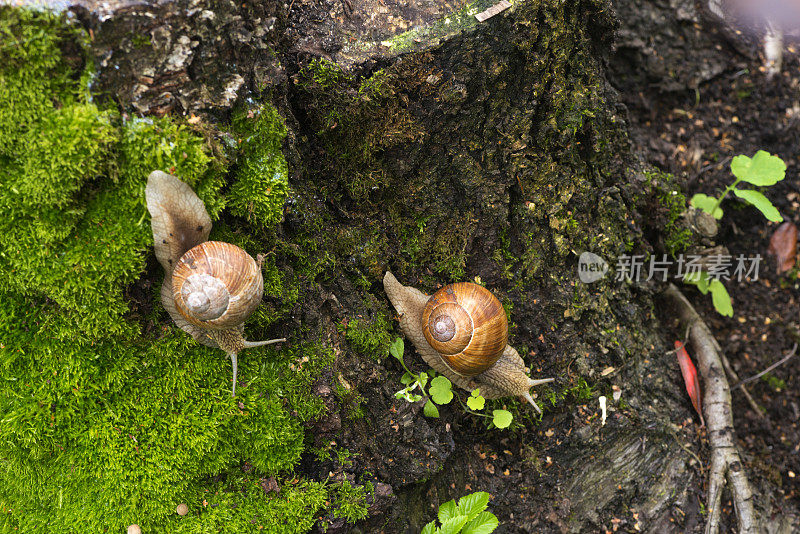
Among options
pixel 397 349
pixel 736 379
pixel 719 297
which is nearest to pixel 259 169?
pixel 397 349

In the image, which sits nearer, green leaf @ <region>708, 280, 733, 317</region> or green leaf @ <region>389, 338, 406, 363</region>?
green leaf @ <region>389, 338, 406, 363</region>

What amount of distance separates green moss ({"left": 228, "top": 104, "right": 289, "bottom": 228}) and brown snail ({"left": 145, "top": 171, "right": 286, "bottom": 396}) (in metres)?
0.19

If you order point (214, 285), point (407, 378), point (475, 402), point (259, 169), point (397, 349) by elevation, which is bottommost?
point (475, 402)

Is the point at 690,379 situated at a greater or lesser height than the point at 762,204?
lesser

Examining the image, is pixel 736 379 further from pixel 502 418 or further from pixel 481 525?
pixel 481 525

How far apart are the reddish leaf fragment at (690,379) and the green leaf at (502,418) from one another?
1.38 m

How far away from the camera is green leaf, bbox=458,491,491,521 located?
260cm

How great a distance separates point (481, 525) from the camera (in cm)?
257

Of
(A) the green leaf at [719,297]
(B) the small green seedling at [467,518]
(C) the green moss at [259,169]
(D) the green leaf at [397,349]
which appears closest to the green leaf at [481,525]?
(B) the small green seedling at [467,518]

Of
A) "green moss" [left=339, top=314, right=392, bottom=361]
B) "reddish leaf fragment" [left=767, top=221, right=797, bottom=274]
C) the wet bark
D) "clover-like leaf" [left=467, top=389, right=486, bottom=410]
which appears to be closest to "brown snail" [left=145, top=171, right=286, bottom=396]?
the wet bark

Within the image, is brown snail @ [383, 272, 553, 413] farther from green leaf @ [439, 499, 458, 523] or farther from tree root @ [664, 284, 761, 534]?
tree root @ [664, 284, 761, 534]

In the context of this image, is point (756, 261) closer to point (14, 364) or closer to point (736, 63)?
point (736, 63)

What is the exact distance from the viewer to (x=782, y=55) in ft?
14.4

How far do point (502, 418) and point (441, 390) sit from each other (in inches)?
14.9
